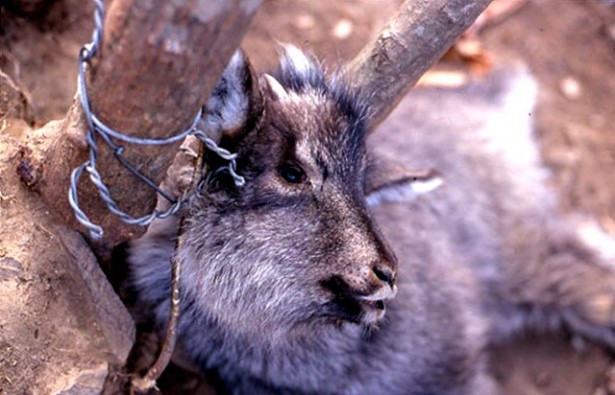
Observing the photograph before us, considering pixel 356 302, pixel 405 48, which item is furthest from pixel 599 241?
pixel 356 302

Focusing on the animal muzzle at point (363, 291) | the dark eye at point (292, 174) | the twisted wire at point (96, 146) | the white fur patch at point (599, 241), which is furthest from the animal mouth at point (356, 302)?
the white fur patch at point (599, 241)

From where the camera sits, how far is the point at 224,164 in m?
2.54

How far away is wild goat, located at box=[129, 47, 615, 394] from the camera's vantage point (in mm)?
2570

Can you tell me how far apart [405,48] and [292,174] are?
61 cm

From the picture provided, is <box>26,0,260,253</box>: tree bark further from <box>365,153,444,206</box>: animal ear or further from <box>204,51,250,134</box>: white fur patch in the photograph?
<box>365,153,444,206</box>: animal ear

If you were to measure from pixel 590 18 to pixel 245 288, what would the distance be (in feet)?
13.0

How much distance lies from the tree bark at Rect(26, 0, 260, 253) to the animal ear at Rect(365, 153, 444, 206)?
3.28ft

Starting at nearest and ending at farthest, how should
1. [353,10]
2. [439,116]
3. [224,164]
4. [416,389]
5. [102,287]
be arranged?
[224,164] → [102,287] → [416,389] → [439,116] → [353,10]

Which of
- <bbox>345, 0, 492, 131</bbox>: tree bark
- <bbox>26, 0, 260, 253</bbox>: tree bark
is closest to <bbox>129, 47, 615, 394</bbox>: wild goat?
<bbox>345, 0, 492, 131</bbox>: tree bark

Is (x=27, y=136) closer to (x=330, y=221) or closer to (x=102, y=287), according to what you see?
(x=102, y=287)

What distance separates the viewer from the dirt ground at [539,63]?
3932 mm

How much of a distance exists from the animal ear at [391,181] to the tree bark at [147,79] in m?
1.00

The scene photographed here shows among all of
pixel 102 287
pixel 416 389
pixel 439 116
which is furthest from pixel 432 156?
pixel 102 287

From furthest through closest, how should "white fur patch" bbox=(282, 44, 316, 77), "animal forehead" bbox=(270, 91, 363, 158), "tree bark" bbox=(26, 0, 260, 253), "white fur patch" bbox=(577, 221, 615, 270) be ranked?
"white fur patch" bbox=(577, 221, 615, 270)
"white fur patch" bbox=(282, 44, 316, 77)
"animal forehead" bbox=(270, 91, 363, 158)
"tree bark" bbox=(26, 0, 260, 253)
